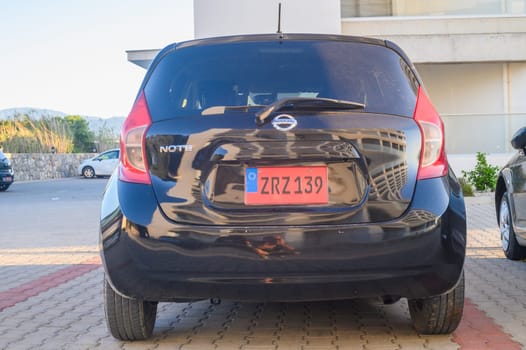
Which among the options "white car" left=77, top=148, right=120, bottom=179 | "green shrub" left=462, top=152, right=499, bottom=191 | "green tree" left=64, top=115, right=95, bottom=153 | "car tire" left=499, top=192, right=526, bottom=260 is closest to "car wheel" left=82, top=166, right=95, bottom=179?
"white car" left=77, top=148, right=120, bottom=179

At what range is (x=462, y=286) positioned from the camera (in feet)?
13.5

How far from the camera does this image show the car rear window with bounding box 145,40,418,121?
3.92 meters

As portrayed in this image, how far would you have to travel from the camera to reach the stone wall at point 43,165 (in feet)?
118

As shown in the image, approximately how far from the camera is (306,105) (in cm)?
381

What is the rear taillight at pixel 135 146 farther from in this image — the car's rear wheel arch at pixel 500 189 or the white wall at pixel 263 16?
the white wall at pixel 263 16

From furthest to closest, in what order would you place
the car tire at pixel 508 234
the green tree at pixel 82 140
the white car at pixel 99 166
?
the green tree at pixel 82 140 < the white car at pixel 99 166 < the car tire at pixel 508 234

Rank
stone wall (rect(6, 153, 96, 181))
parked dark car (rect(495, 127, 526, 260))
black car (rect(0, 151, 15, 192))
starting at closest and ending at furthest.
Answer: parked dark car (rect(495, 127, 526, 260))
black car (rect(0, 151, 15, 192))
stone wall (rect(6, 153, 96, 181))

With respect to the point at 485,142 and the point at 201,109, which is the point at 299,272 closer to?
the point at 201,109

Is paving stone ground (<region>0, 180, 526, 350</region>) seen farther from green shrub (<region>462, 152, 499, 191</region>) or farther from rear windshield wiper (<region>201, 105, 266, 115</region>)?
green shrub (<region>462, 152, 499, 191</region>)

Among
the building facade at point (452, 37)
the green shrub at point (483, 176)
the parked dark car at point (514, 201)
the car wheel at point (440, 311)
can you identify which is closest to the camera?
the car wheel at point (440, 311)

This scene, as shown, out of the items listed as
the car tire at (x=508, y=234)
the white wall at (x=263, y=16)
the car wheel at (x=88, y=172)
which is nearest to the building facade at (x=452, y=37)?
the white wall at (x=263, y=16)

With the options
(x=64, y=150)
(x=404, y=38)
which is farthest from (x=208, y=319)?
(x=64, y=150)

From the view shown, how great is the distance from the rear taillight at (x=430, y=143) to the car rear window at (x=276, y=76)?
0.07 metres

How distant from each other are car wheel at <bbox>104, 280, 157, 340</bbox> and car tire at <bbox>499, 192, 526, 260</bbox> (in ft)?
12.7
